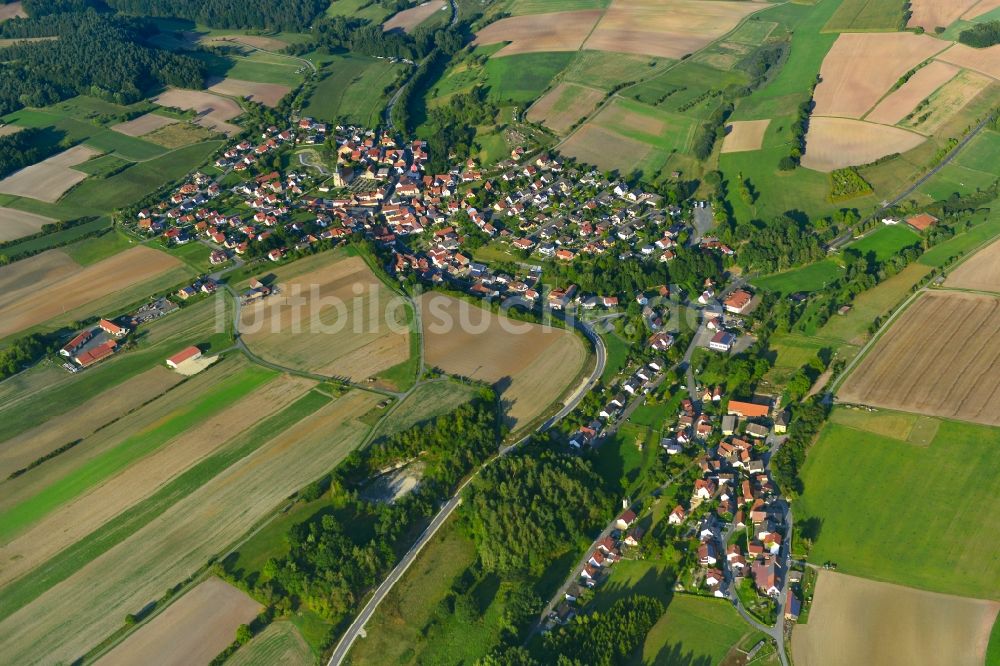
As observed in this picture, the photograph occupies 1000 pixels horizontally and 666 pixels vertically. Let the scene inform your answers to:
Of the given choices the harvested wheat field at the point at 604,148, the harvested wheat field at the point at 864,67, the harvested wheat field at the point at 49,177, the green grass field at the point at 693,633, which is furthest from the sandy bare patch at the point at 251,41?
the green grass field at the point at 693,633

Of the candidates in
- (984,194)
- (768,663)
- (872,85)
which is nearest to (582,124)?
(872,85)

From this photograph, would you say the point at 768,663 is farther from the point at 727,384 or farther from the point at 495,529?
the point at 727,384

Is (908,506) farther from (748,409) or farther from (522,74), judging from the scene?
(522,74)

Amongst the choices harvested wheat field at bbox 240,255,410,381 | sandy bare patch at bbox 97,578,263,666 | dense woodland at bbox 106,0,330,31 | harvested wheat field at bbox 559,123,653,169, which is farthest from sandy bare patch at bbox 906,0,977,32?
sandy bare patch at bbox 97,578,263,666

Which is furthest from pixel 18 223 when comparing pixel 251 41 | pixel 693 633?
pixel 693 633

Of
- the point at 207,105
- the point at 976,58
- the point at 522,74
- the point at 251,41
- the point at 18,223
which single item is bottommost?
the point at 18,223

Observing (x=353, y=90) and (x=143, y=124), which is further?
(x=353, y=90)

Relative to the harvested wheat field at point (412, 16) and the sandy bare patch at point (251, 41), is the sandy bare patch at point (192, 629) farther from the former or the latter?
the harvested wheat field at point (412, 16)
